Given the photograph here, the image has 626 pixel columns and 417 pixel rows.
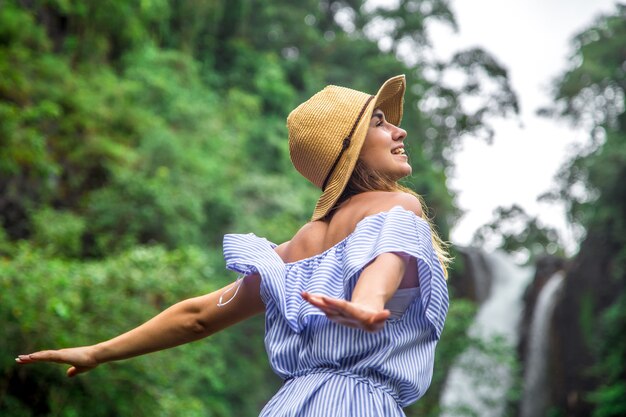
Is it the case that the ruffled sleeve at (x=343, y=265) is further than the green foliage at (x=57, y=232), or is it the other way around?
the green foliage at (x=57, y=232)

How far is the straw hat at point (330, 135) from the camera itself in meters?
1.69

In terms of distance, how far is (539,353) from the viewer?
16.3m

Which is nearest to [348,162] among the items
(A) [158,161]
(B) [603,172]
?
(A) [158,161]

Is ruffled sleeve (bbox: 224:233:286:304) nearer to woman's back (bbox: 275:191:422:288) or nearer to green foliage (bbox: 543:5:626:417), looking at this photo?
woman's back (bbox: 275:191:422:288)

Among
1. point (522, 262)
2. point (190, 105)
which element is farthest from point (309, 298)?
point (522, 262)

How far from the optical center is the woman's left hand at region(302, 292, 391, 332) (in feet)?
4.22

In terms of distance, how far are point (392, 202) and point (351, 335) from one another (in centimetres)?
27

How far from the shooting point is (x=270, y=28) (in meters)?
18.2

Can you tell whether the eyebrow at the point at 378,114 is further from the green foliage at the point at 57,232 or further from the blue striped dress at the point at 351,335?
the green foliage at the point at 57,232

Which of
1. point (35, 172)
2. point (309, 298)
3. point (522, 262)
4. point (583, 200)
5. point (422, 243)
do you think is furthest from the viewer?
point (522, 262)

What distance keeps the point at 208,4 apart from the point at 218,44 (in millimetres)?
2101

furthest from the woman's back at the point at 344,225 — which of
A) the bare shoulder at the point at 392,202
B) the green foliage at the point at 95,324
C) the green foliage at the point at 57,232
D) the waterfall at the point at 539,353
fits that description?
the waterfall at the point at 539,353

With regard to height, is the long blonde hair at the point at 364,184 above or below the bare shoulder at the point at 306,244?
above

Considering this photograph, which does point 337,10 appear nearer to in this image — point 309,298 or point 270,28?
point 270,28
